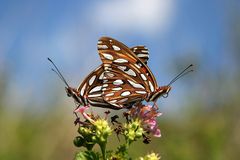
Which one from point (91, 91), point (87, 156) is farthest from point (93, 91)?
point (87, 156)

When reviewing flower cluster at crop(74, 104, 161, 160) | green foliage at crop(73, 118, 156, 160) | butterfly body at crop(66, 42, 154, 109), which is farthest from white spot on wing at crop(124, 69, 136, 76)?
green foliage at crop(73, 118, 156, 160)

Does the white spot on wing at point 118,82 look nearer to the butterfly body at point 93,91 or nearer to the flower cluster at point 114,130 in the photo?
the butterfly body at point 93,91

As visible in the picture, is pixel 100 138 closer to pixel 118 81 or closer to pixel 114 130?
pixel 114 130

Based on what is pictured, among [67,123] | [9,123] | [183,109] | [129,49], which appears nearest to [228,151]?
[183,109]

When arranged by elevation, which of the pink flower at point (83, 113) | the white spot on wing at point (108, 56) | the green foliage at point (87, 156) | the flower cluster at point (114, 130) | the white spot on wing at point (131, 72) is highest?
the white spot on wing at point (108, 56)

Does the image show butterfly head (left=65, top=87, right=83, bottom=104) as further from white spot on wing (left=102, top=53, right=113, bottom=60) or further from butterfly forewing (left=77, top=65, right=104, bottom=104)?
white spot on wing (left=102, top=53, right=113, bottom=60)

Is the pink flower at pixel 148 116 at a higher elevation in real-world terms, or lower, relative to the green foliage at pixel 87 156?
higher

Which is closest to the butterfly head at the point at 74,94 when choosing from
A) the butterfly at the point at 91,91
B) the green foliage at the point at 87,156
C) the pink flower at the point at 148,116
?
the butterfly at the point at 91,91

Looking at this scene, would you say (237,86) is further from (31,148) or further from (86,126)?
(86,126)

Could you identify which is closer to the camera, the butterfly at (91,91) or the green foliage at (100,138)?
the green foliage at (100,138)
